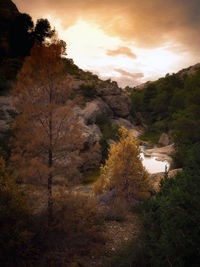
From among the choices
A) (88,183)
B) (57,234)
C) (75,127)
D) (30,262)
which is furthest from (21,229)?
(88,183)

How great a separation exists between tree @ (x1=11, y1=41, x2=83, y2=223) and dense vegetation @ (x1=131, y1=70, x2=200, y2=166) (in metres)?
12.2

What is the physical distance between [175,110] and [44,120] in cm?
4519

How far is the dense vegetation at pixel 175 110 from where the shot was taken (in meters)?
17.1

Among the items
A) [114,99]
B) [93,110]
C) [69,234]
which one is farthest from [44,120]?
[114,99]

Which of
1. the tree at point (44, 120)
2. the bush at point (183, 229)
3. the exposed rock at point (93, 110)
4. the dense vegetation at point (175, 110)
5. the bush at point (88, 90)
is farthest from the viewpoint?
the bush at point (88, 90)

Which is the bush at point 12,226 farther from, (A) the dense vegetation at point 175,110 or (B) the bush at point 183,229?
(A) the dense vegetation at point 175,110

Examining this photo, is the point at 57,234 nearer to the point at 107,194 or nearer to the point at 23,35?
the point at 107,194

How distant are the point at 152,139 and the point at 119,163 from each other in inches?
1313

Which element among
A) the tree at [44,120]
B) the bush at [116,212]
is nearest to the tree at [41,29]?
the tree at [44,120]

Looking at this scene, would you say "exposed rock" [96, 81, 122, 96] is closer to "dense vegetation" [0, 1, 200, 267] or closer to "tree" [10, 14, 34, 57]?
"tree" [10, 14, 34, 57]

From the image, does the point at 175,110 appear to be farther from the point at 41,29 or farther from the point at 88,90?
the point at 41,29

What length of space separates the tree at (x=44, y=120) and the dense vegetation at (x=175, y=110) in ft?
40.0

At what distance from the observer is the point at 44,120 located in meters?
7.32

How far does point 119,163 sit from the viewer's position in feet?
32.7
